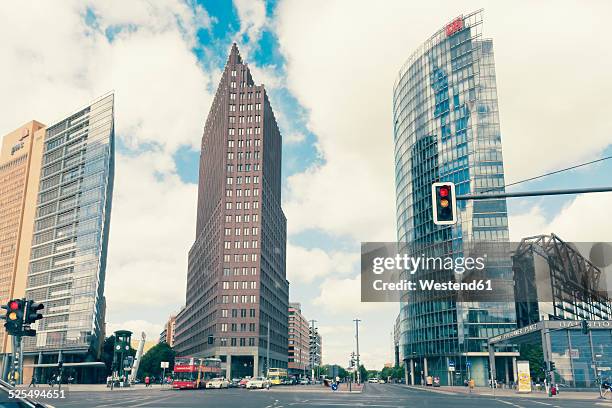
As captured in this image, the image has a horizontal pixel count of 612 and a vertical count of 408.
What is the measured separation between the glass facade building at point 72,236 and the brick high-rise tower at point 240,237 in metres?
27.2

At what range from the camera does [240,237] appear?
408 feet

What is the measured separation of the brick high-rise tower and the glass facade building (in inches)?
1072

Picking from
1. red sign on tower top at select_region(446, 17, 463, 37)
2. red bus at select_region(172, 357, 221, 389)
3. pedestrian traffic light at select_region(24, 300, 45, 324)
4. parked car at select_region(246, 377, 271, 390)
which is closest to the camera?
pedestrian traffic light at select_region(24, 300, 45, 324)

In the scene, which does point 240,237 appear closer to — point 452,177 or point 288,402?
point 452,177

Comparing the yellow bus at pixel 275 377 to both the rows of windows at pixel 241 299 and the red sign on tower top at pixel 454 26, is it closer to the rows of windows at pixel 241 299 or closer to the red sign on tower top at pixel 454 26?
the rows of windows at pixel 241 299

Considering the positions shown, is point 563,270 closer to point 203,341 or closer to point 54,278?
point 203,341

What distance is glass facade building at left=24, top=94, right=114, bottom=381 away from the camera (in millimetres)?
121250

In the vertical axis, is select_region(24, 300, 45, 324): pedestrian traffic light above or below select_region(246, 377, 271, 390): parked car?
above

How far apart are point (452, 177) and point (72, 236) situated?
9116 centimetres

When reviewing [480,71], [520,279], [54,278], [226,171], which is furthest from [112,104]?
[520,279]

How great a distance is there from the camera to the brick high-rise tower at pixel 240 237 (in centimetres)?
11900

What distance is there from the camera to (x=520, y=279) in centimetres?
9881

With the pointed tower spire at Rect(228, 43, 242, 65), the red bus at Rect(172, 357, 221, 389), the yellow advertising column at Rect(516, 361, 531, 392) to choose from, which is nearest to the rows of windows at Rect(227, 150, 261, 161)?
the pointed tower spire at Rect(228, 43, 242, 65)

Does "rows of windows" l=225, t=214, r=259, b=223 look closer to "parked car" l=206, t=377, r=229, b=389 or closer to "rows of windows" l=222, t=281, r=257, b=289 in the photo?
"rows of windows" l=222, t=281, r=257, b=289
